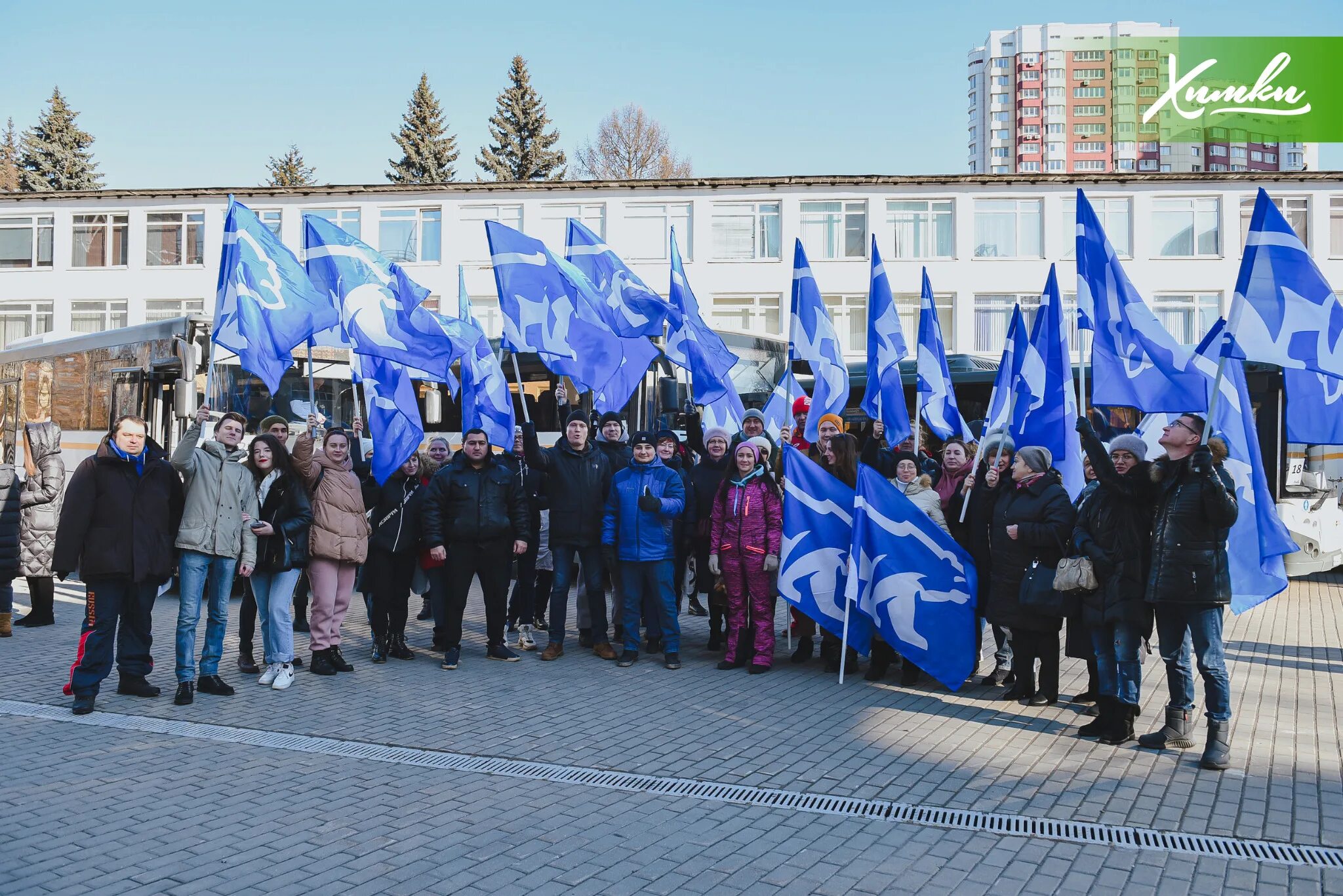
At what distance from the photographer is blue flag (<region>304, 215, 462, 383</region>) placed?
10.7 meters

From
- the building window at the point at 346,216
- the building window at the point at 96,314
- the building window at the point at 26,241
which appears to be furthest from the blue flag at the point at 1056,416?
the building window at the point at 26,241

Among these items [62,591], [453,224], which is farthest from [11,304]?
[62,591]

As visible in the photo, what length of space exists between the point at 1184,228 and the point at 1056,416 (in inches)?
1206

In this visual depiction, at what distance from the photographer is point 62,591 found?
13664 millimetres

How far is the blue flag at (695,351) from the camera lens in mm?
11539

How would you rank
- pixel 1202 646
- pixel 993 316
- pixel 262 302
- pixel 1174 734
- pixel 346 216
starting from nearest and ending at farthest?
pixel 1202 646 < pixel 1174 734 < pixel 262 302 < pixel 993 316 < pixel 346 216

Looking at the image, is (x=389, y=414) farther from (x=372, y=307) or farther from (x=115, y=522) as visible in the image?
(x=115, y=522)

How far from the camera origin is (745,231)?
36.5m

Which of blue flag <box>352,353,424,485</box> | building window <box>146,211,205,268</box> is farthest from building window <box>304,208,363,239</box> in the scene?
blue flag <box>352,353,424,485</box>

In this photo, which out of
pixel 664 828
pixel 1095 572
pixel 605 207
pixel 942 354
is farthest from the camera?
pixel 605 207

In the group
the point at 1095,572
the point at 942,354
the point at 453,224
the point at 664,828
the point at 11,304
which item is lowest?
the point at 664,828

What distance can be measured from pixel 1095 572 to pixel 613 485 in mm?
4084

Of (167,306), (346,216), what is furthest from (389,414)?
(167,306)

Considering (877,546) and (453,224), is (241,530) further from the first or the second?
(453,224)
